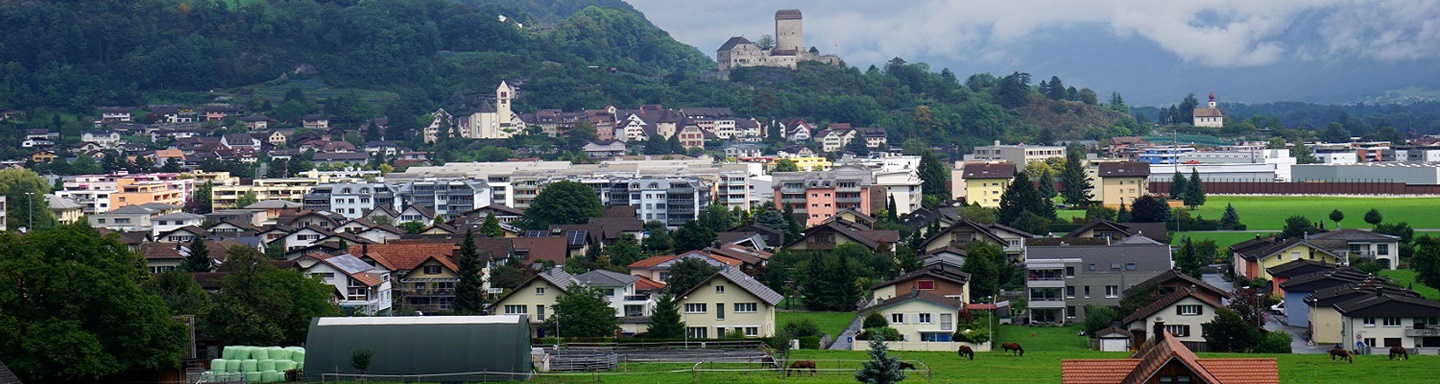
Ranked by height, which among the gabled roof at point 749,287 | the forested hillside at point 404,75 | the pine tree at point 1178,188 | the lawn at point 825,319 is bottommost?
the lawn at point 825,319

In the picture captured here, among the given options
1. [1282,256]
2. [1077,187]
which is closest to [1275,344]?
[1282,256]

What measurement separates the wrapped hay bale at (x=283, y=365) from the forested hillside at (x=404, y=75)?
68.0 metres

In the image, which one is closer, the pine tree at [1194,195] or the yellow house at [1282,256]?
the yellow house at [1282,256]

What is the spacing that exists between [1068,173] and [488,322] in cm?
4325

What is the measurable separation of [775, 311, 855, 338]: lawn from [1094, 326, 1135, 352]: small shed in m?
3.73

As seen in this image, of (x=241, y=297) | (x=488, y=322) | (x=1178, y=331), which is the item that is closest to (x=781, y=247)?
(x=1178, y=331)

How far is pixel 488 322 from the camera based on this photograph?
63.5 ft

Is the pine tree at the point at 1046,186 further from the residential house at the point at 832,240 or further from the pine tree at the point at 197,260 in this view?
the pine tree at the point at 197,260

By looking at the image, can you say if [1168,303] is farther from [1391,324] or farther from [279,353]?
[279,353]

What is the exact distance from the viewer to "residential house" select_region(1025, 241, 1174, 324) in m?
30.3

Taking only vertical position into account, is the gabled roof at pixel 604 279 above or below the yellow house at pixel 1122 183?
below

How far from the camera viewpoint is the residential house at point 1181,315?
26109 millimetres

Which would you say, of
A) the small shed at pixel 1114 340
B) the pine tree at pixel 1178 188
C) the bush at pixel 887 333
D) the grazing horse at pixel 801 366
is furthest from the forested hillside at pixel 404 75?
the grazing horse at pixel 801 366

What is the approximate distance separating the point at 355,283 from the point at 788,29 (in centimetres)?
8166
